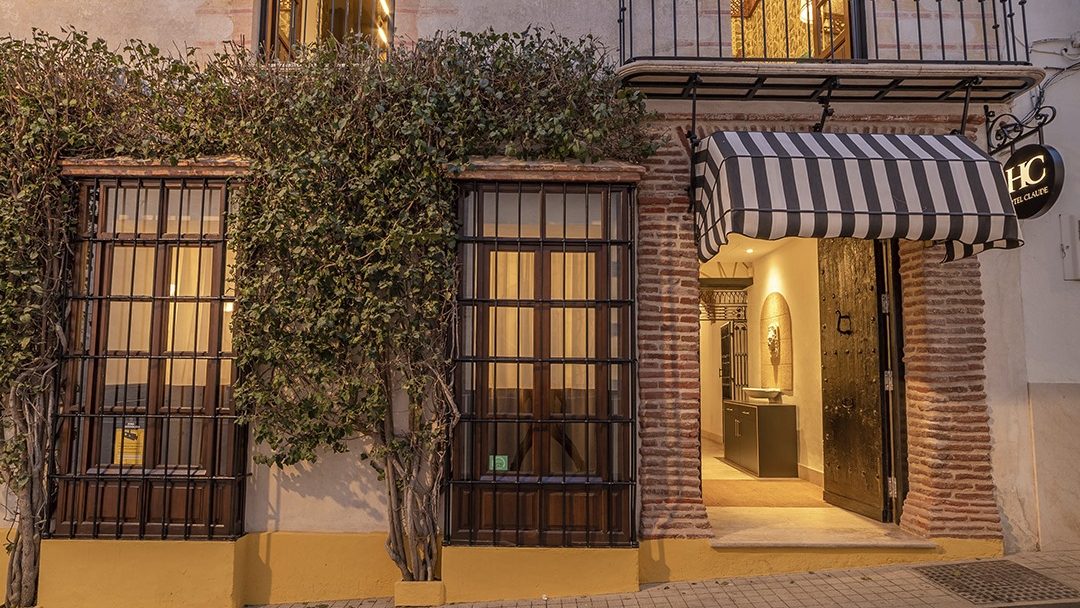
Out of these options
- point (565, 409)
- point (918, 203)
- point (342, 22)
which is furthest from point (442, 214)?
point (918, 203)

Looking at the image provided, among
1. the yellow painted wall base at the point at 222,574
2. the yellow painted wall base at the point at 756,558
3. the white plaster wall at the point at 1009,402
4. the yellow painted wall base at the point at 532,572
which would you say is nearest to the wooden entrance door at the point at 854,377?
the yellow painted wall base at the point at 756,558

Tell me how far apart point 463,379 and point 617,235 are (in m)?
1.74

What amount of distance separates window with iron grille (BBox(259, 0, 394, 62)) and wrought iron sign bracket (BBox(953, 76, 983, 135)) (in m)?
4.97

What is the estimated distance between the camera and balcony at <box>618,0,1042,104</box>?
17.0 ft

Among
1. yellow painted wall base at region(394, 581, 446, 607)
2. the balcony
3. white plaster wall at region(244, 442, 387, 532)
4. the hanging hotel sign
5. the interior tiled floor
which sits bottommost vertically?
yellow painted wall base at region(394, 581, 446, 607)

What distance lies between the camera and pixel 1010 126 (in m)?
5.64

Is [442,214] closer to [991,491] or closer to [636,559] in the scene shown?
[636,559]

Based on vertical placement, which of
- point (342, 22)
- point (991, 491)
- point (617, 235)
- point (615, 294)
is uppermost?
point (342, 22)

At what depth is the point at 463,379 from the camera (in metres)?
5.24

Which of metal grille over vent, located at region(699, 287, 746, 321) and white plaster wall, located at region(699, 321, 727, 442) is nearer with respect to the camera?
metal grille over vent, located at region(699, 287, 746, 321)

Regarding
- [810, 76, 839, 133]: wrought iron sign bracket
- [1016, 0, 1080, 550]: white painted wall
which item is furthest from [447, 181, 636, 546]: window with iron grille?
[1016, 0, 1080, 550]: white painted wall

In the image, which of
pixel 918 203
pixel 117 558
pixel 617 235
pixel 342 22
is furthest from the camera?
pixel 342 22

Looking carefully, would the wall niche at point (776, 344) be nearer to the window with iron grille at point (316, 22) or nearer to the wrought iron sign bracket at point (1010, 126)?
the wrought iron sign bracket at point (1010, 126)

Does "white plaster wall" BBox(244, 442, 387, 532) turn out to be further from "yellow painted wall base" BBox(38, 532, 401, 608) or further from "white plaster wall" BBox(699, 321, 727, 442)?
"white plaster wall" BBox(699, 321, 727, 442)
